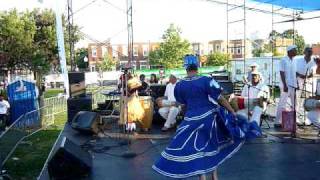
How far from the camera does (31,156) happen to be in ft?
31.9

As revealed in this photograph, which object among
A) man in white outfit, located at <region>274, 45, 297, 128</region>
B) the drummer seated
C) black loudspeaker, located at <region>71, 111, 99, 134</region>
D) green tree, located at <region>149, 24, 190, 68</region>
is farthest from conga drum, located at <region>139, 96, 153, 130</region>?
green tree, located at <region>149, 24, 190, 68</region>

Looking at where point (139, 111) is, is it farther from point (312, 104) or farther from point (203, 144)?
point (203, 144)

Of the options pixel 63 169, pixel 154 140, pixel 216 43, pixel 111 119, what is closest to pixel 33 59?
pixel 111 119

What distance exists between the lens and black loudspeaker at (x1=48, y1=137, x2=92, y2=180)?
6.39 metres

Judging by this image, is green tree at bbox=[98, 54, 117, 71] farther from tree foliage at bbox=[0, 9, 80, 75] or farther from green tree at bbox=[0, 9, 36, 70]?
green tree at bbox=[0, 9, 36, 70]

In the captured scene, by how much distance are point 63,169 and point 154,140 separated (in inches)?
128

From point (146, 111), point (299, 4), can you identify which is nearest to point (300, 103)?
point (146, 111)

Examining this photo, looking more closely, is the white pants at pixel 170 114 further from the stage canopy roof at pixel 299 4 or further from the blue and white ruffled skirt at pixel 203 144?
the stage canopy roof at pixel 299 4

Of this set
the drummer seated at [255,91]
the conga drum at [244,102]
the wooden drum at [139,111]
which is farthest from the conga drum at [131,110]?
the drummer seated at [255,91]

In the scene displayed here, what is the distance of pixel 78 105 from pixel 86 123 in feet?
5.98

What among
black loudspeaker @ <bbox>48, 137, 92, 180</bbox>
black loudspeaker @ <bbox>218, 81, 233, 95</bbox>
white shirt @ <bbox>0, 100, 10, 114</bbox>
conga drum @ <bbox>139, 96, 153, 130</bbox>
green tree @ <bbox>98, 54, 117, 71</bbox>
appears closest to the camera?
black loudspeaker @ <bbox>48, 137, 92, 180</bbox>

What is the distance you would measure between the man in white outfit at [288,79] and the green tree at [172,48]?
51.2 m

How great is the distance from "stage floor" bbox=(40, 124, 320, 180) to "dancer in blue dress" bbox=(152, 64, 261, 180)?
1006 millimetres

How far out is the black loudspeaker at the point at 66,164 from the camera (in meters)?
6.39
